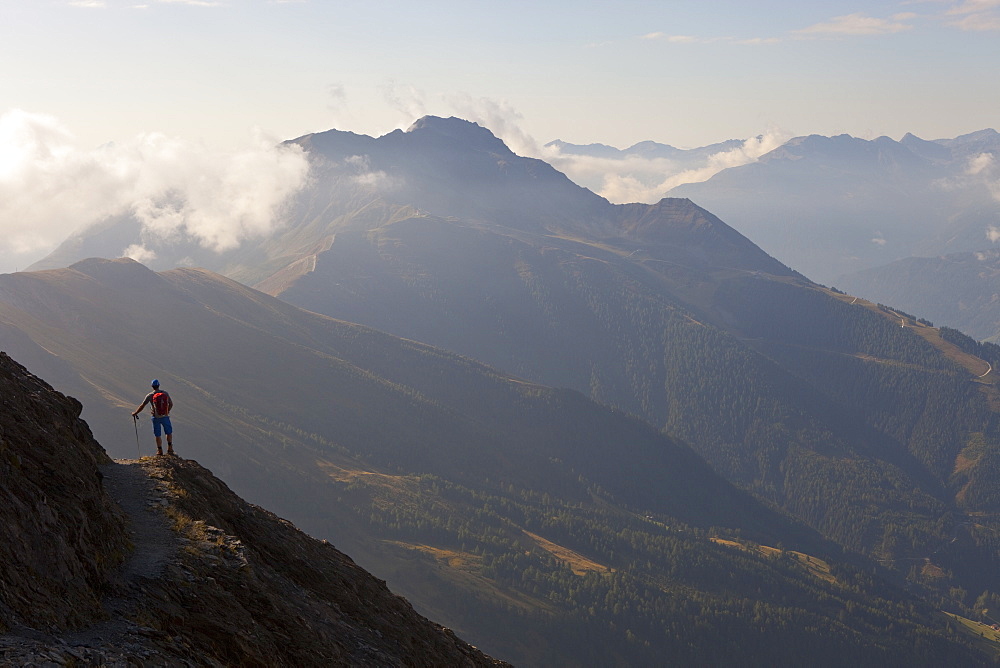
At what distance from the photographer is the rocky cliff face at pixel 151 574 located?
22094 millimetres

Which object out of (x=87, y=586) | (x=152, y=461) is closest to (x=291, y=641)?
(x=87, y=586)

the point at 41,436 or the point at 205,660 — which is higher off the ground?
the point at 41,436

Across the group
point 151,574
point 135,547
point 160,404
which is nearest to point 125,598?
point 151,574

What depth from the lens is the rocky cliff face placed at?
2209 cm

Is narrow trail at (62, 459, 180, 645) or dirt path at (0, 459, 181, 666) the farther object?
narrow trail at (62, 459, 180, 645)

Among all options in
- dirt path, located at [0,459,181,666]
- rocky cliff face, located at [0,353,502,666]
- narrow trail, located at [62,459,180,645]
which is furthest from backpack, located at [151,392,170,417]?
dirt path, located at [0,459,181,666]

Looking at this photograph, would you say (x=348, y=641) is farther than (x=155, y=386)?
No

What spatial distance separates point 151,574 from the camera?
27.2 m

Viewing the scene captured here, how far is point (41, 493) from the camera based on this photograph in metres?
26.3

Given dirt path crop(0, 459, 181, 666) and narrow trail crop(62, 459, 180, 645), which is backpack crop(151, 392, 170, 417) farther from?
dirt path crop(0, 459, 181, 666)

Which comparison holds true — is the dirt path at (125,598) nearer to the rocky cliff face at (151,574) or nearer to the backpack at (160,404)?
the rocky cliff face at (151,574)

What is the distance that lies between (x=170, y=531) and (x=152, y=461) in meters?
9.12

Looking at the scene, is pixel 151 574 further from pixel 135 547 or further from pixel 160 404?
pixel 160 404

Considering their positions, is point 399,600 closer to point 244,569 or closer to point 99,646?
point 244,569
